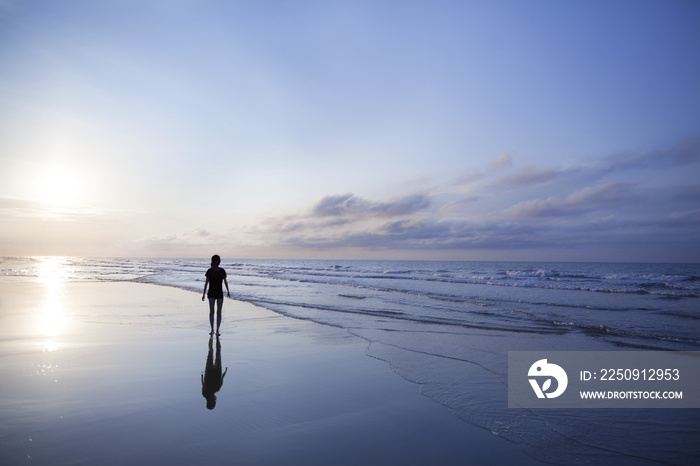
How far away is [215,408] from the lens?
525 centimetres

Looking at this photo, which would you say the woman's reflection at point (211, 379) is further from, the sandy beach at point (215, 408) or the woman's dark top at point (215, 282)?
the woman's dark top at point (215, 282)

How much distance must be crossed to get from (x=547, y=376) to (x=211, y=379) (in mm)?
6396

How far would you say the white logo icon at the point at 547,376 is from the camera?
6578 millimetres

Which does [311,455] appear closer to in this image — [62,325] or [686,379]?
[686,379]

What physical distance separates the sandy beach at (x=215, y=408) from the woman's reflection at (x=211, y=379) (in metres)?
0.09

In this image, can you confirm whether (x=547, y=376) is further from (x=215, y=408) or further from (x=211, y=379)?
(x=211, y=379)

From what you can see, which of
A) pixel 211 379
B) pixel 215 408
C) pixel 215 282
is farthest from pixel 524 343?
pixel 215 282

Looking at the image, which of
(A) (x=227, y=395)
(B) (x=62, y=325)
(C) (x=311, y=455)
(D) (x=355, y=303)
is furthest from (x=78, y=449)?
(D) (x=355, y=303)

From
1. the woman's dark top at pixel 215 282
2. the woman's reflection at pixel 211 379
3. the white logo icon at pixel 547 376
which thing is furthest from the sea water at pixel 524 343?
the woman's reflection at pixel 211 379

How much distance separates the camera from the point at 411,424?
5031 millimetres

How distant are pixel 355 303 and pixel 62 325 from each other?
12260 millimetres

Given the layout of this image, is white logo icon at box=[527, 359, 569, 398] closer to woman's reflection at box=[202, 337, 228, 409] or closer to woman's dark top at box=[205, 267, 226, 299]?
woman's reflection at box=[202, 337, 228, 409]

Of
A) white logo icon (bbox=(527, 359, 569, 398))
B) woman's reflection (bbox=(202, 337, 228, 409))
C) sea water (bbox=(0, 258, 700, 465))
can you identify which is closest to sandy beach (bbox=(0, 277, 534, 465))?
→ woman's reflection (bbox=(202, 337, 228, 409))

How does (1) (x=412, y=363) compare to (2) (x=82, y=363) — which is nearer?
(2) (x=82, y=363)
